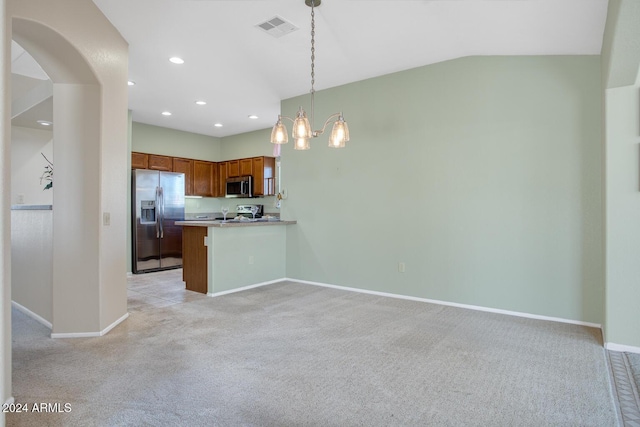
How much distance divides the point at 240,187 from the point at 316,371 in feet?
18.3

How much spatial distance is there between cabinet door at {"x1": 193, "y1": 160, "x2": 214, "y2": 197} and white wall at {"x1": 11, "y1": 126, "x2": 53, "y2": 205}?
2.60 metres

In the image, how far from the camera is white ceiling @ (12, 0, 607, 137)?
307 cm

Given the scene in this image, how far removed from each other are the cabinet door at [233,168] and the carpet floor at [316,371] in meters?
4.33

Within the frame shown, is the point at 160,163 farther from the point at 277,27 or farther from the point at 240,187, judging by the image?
the point at 277,27

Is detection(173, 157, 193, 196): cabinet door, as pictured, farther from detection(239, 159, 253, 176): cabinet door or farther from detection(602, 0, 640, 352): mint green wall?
detection(602, 0, 640, 352): mint green wall

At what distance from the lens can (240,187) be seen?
24.8ft

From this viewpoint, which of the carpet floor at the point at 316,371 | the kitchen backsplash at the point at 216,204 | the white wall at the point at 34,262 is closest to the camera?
the carpet floor at the point at 316,371

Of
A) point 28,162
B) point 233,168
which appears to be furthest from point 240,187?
point 28,162

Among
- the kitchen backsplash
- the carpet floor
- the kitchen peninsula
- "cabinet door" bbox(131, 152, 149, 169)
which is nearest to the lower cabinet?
the kitchen peninsula

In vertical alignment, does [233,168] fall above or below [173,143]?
below

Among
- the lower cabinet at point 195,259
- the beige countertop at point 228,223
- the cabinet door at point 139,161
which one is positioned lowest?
the lower cabinet at point 195,259

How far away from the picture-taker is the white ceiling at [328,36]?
3.07 m

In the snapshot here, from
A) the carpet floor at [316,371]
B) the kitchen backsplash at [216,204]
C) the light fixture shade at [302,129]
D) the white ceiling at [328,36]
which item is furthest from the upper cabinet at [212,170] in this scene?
the light fixture shade at [302,129]

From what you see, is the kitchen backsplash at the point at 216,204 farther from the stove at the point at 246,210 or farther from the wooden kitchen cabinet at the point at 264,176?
the wooden kitchen cabinet at the point at 264,176
